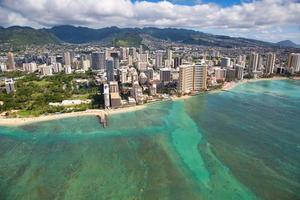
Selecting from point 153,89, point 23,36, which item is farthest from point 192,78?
point 23,36

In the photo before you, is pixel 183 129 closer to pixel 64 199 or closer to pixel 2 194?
pixel 64 199

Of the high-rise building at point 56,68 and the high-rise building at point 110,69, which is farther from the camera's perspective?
the high-rise building at point 56,68

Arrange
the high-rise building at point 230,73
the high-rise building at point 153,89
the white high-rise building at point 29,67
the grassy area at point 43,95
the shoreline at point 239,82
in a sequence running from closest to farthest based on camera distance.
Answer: the grassy area at point 43,95, the high-rise building at point 153,89, the shoreline at point 239,82, the high-rise building at point 230,73, the white high-rise building at point 29,67

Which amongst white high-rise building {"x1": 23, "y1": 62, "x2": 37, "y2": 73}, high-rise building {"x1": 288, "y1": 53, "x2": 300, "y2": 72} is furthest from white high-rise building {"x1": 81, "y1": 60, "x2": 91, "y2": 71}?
high-rise building {"x1": 288, "y1": 53, "x2": 300, "y2": 72}

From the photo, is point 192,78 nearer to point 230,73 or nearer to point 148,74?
point 148,74

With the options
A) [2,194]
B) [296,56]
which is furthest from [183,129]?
[296,56]

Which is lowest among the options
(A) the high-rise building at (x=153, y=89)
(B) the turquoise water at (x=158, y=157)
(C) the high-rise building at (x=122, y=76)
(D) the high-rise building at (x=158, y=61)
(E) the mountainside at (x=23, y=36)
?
(B) the turquoise water at (x=158, y=157)

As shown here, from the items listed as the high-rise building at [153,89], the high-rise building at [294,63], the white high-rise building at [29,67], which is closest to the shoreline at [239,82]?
the high-rise building at [294,63]

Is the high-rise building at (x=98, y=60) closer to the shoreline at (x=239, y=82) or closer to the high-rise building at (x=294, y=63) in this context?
the shoreline at (x=239, y=82)
